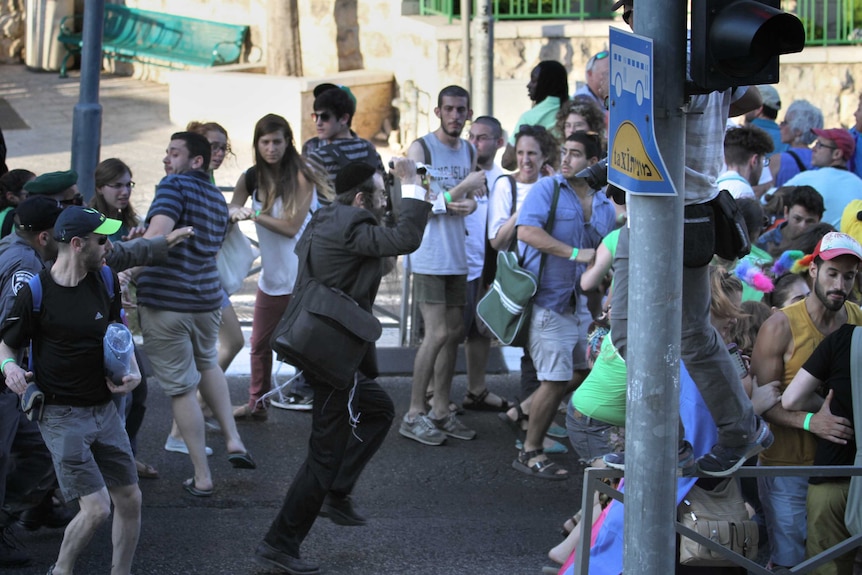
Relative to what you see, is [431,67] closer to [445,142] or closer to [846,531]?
[445,142]

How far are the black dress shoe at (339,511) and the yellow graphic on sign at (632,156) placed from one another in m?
2.86

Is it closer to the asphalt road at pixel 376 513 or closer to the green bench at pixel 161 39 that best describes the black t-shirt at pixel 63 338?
the asphalt road at pixel 376 513

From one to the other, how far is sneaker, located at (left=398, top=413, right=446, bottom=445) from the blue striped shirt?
1569 mm

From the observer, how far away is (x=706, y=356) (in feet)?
14.1

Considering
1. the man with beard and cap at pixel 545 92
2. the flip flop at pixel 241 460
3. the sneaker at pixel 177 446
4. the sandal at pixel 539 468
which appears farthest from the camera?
the man with beard and cap at pixel 545 92

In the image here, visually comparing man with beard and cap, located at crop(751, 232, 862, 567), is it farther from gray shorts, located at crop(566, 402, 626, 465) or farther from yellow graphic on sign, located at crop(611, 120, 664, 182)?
yellow graphic on sign, located at crop(611, 120, 664, 182)

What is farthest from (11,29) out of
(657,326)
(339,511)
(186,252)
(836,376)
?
(657,326)

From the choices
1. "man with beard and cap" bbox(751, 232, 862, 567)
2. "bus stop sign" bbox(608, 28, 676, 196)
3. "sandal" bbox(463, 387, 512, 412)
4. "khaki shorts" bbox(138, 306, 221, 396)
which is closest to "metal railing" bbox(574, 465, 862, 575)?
"man with beard and cap" bbox(751, 232, 862, 567)

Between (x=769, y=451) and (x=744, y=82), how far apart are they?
2552 millimetres

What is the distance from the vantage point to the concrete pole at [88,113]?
7.53m

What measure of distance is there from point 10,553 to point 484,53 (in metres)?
7.42

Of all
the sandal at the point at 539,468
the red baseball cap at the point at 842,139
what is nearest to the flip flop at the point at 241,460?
the sandal at the point at 539,468

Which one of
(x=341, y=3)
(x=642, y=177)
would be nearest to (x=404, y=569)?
(x=642, y=177)

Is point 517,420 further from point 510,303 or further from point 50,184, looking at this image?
point 50,184
